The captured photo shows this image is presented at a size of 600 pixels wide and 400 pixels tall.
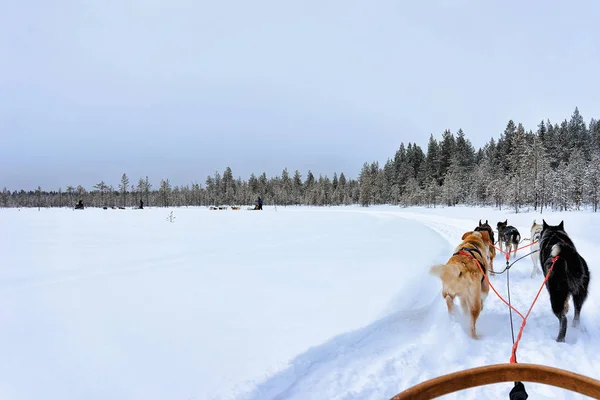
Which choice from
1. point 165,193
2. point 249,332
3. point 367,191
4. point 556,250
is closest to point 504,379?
point 249,332

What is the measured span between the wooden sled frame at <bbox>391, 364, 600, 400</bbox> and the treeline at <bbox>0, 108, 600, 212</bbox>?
43.4 m

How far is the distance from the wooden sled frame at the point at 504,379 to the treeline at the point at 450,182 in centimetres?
4342

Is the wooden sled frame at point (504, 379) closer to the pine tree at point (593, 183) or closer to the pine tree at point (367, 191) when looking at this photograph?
the pine tree at point (593, 183)

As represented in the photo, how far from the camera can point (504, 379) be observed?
4.74 ft

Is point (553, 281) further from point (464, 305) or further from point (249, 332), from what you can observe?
point (249, 332)

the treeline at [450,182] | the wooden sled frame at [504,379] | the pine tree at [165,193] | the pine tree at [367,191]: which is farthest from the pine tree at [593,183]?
the pine tree at [165,193]

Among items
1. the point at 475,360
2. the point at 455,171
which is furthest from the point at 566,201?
the point at 475,360

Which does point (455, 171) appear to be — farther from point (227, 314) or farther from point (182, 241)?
point (227, 314)

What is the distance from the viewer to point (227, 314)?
13.3 feet

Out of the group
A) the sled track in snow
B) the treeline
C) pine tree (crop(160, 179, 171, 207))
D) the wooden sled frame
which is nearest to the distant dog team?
the sled track in snow

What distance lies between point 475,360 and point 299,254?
5.53 meters

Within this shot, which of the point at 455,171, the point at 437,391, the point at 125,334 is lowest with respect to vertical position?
the point at 125,334

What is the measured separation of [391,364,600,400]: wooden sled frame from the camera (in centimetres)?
127

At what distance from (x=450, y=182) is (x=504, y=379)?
216 ft
